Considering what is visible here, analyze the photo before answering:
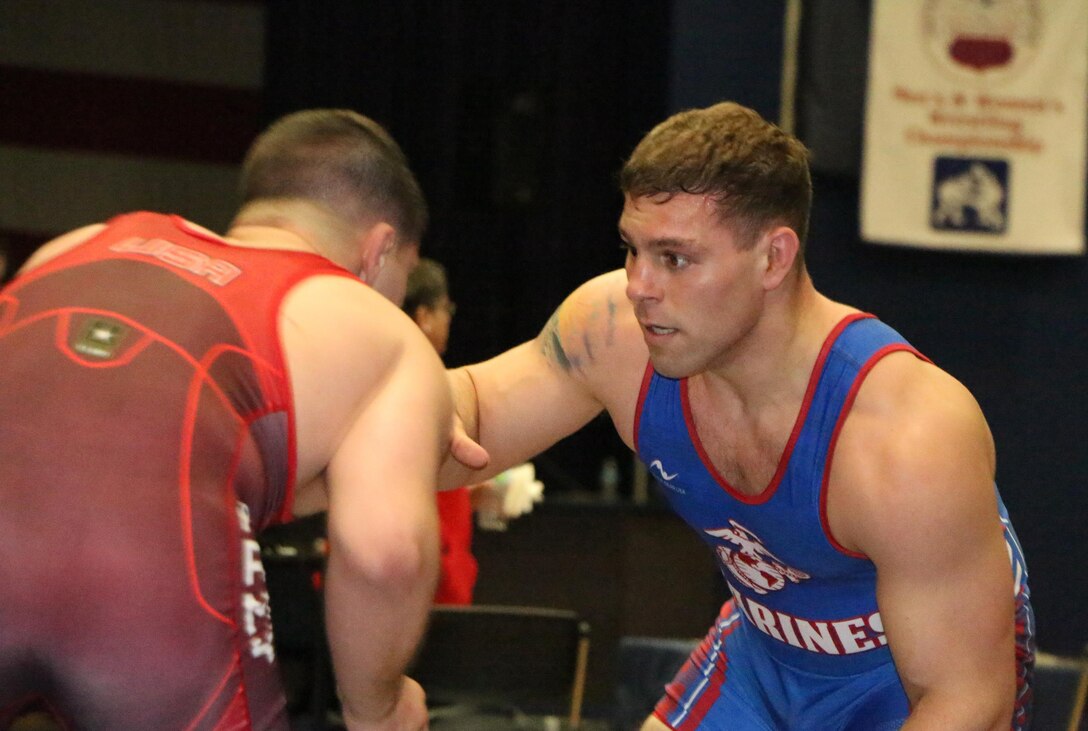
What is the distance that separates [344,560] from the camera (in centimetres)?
177

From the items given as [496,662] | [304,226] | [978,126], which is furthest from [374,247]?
[978,126]

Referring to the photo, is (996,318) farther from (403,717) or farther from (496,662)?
(403,717)

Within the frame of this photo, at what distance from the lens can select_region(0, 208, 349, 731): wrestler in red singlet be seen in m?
1.60

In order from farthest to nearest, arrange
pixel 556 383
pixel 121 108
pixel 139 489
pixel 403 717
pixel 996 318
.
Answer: pixel 121 108
pixel 996 318
pixel 556 383
pixel 403 717
pixel 139 489

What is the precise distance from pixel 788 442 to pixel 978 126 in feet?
11.6

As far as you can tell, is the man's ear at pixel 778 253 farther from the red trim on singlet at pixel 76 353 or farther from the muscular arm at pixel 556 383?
the red trim on singlet at pixel 76 353

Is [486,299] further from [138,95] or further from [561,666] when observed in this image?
[561,666]

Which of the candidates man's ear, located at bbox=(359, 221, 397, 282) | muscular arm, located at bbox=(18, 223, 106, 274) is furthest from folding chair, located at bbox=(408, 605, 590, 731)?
muscular arm, located at bbox=(18, 223, 106, 274)

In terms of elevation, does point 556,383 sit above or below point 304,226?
below

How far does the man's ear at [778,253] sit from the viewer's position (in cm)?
228

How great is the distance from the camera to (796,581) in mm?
2359

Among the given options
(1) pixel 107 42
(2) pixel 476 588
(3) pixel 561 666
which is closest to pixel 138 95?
(1) pixel 107 42

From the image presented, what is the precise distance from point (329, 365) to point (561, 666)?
2.33 m

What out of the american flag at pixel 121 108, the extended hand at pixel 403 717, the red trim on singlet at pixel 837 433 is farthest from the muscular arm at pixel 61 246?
the american flag at pixel 121 108
